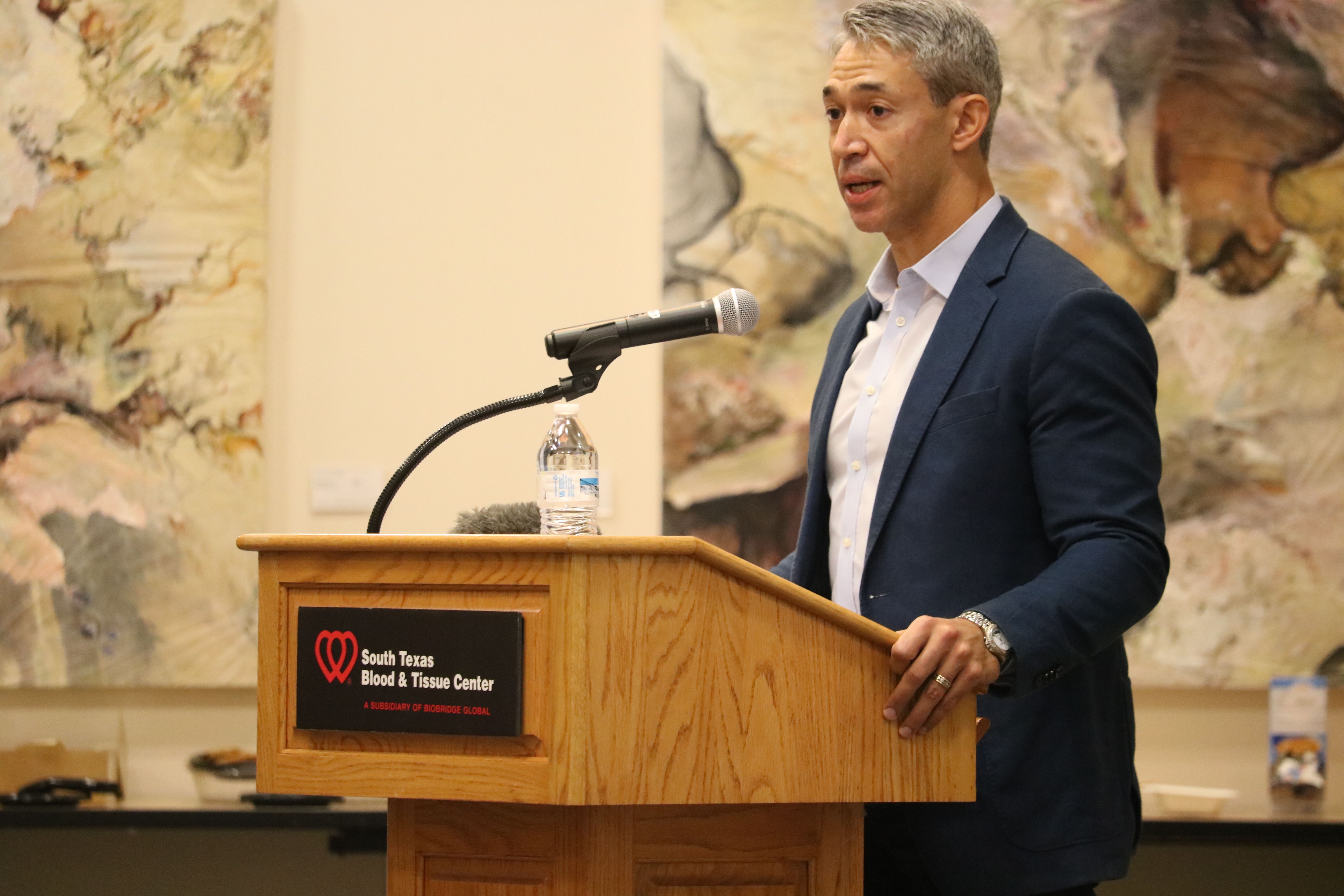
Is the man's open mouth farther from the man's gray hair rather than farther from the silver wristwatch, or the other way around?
the silver wristwatch

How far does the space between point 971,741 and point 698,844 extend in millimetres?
298

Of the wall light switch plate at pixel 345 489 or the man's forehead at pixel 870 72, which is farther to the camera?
the wall light switch plate at pixel 345 489

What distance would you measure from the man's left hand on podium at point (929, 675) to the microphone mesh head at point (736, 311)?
43cm

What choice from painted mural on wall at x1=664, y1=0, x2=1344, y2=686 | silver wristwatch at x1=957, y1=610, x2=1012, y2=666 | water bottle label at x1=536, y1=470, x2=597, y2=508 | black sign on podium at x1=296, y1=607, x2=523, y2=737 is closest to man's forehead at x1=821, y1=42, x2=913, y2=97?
water bottle label at x1=536, y1=470, x2=597, y2=508

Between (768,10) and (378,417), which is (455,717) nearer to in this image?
(378,417)

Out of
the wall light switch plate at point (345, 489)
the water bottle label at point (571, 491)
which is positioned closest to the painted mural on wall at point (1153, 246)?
the wall light switch plate at point (345, 489)

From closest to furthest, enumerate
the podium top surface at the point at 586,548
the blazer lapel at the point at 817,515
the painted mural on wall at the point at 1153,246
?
1. the podium top surface at the point at 586,548
2. the blazer lapel at the point at 817,515
3. the painted mural on wall at the point at 1153,246

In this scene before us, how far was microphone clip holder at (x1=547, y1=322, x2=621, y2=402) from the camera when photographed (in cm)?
142

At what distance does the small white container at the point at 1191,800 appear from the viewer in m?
2.91

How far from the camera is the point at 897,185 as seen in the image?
5.48 feet

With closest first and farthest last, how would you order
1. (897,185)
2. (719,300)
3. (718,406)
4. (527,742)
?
1. (527,742)
2. (719,300)
3. (897,185)
4. (718,406)

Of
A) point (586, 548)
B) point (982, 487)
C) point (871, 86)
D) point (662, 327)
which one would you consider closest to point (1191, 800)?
point (982, 487)

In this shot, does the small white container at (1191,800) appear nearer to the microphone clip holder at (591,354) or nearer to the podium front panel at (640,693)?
the podium front panel at (640,693)

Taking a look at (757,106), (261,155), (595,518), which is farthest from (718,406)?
(595,518)
